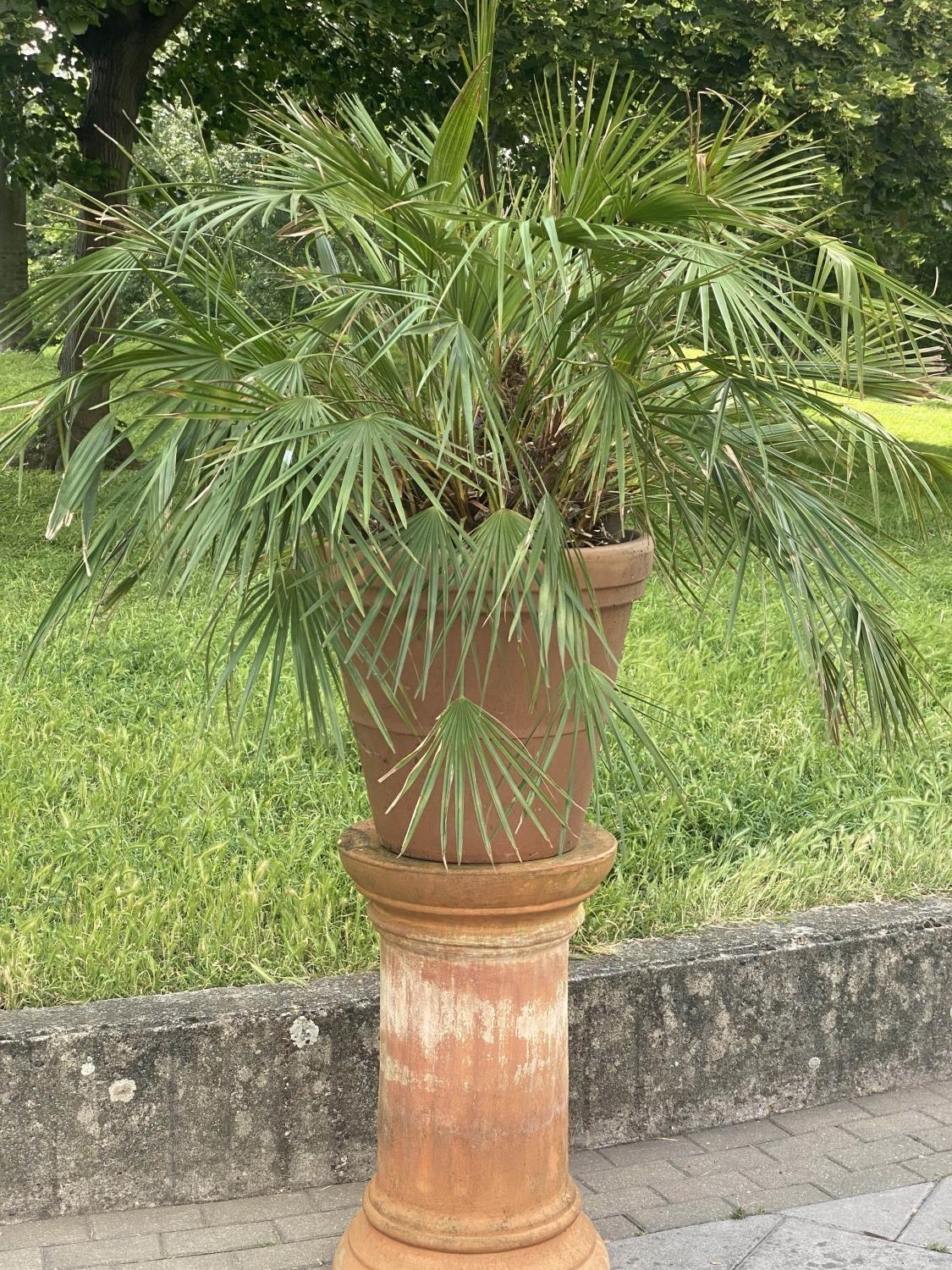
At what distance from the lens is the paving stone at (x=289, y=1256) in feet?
8.61

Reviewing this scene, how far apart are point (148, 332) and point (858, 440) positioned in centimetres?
111

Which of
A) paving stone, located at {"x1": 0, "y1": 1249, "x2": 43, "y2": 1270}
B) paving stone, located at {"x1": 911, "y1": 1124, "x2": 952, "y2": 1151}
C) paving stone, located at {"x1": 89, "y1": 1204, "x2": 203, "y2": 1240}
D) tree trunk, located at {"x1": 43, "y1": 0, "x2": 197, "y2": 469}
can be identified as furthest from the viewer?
tree trunk, located at {"x1": 43, "y1": 0, "x2": 197, "y2": 469}

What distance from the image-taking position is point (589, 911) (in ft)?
11.1

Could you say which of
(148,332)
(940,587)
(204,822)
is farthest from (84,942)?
(940,587)

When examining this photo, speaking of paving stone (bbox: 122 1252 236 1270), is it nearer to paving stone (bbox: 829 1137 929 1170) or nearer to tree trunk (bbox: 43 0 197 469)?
paving stone (bbox: 829 1137 929 1170)

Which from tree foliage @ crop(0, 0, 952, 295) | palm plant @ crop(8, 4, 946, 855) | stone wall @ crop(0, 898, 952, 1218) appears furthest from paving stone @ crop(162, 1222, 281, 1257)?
tree foliage @ crop(0, 0, 952, 295)

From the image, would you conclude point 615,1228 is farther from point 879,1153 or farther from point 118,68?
point 118,68

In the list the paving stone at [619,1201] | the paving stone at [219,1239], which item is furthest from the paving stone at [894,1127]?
the paving stone at [219,1239]

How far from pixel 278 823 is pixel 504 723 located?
6.03 feet

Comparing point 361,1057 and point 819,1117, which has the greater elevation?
point 361,1057

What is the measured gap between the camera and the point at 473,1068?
2.30m

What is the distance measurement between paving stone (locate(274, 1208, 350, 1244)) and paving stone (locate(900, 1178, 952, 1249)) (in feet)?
3.67

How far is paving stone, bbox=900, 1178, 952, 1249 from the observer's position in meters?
2.74

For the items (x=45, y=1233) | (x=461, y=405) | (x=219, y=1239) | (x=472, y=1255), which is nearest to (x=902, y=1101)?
(x=472, y=1255)
